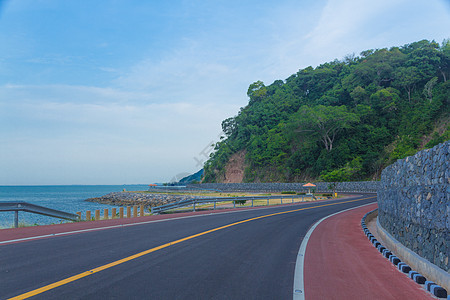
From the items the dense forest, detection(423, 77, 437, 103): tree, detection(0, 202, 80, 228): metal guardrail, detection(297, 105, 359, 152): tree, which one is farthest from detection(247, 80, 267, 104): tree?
detection(0, 202, 80, 228): metal guardrail

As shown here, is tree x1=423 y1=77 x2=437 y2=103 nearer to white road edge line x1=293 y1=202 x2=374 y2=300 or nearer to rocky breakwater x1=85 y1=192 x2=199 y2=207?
rocky breakwater x1=85 y1=192 x2=199 y2=207

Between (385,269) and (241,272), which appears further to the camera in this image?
(385,269)

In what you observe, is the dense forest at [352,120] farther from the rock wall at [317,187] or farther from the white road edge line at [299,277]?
the white road edge line at [299,277]

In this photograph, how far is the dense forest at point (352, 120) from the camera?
6956 centimetres

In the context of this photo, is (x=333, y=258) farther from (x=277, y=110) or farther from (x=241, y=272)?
(x=277, y=110)

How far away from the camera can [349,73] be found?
9775 centimetres

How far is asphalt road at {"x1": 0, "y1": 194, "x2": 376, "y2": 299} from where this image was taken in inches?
190

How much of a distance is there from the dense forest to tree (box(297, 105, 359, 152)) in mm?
217

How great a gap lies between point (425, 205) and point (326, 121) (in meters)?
72.6

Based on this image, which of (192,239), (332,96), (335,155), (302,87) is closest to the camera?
(192,239)

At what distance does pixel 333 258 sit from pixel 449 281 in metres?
3.13

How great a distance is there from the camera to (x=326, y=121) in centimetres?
7606

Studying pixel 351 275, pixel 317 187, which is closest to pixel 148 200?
pixel 317 187

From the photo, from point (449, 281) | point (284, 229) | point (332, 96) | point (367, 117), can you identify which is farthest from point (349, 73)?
point (449, 281)
